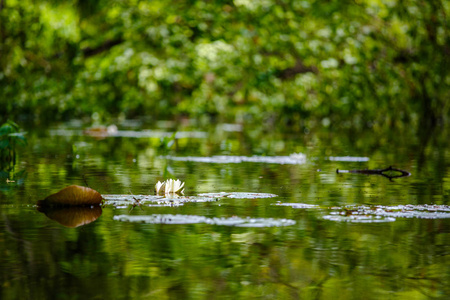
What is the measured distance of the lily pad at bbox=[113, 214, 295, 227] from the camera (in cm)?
511

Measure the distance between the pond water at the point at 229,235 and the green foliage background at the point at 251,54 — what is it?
944cm

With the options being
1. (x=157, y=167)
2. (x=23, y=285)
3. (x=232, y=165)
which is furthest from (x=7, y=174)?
(x=23, y=285)

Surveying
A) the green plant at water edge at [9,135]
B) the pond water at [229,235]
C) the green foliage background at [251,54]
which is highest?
the green foliage background at [251,54]

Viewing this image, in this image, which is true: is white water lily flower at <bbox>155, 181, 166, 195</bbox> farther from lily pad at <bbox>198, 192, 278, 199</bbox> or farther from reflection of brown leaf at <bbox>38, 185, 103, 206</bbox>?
reflection of brown leaf at <bbox>38, 185, 103, 206</bbox>

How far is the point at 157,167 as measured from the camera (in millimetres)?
9391

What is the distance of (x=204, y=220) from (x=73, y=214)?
0.80m

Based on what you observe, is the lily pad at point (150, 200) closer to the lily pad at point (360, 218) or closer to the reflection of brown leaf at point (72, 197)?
the reflection of brown leaf at point (72, 197)

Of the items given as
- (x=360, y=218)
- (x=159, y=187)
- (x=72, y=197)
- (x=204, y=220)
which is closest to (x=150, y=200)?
(x=159, y=187)

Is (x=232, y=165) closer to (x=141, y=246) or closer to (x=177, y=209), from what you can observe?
(x=177, y=209)

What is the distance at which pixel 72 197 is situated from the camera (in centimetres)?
575

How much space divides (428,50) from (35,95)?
789cm

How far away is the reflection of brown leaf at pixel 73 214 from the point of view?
5.20 meters

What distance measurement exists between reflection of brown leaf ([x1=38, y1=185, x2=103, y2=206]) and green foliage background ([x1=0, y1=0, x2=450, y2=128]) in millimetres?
12658

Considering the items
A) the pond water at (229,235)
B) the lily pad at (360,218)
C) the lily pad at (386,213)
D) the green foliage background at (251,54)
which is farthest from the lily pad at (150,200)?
the green foliage background at (251,54)
